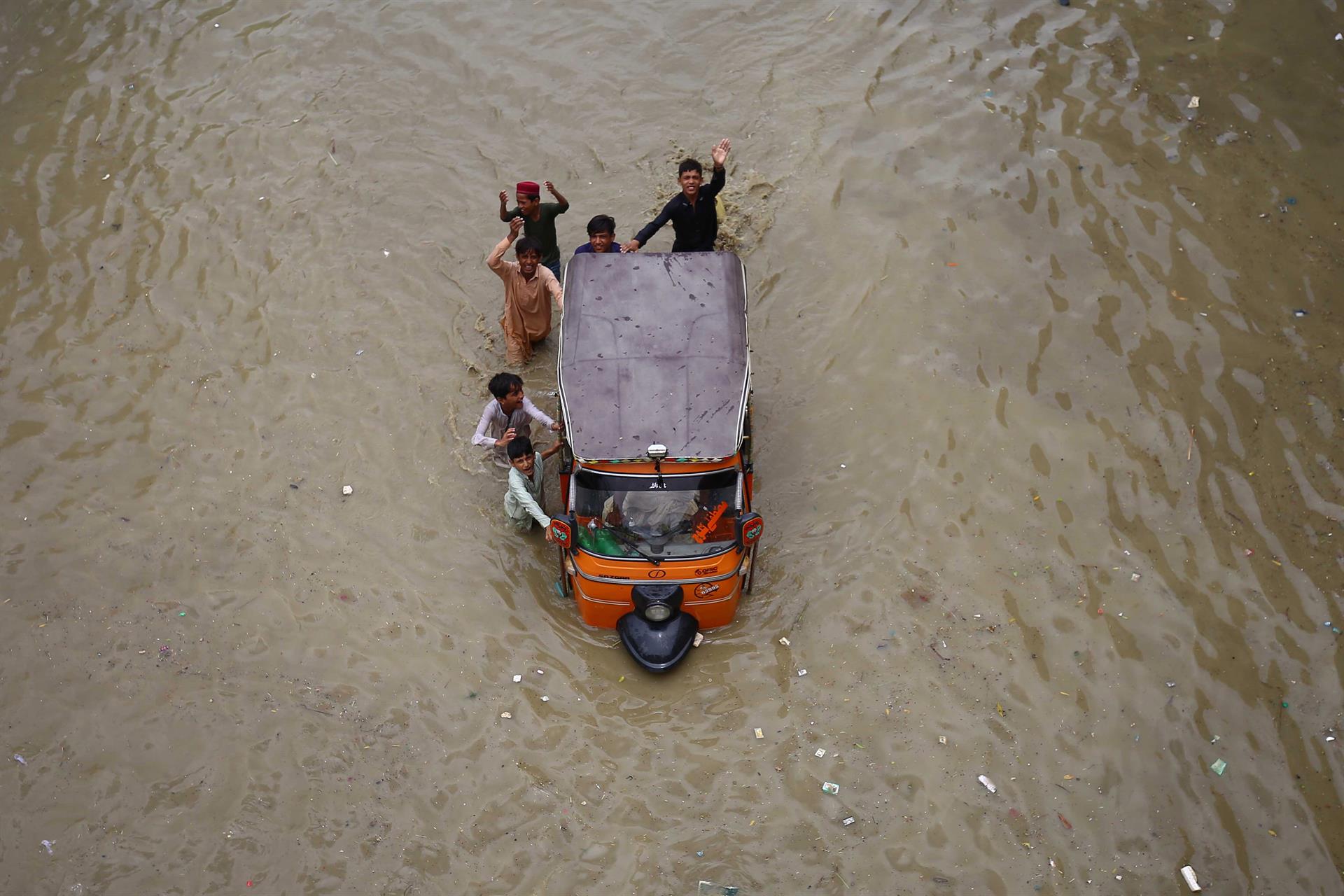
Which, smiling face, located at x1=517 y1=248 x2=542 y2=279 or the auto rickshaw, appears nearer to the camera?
the auto rickshaw

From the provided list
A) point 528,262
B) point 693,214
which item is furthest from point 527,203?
point 693,214

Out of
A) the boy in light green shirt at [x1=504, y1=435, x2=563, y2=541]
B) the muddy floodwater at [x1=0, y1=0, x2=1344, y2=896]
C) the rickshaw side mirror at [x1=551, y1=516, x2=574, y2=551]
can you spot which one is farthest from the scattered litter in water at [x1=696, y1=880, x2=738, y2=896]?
the boy in light green shirt at [x1=504, y1=435, x2=563, y2=541]

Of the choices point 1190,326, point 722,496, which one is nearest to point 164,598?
point 722,496

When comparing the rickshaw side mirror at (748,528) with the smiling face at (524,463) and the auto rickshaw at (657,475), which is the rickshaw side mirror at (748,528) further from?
the smiling face at (524,463)

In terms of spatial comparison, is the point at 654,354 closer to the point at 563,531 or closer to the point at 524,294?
the point at 563,531

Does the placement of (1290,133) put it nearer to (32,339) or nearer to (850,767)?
(850,767)

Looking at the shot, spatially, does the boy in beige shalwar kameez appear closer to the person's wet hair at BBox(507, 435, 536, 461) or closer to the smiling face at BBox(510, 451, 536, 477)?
the person's wet hair at BBox(507, 435, 536, 461)

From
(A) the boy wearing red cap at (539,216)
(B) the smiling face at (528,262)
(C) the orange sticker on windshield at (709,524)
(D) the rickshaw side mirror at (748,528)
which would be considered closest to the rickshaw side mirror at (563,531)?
(C) the orange sticker on windshield at (709,524)
